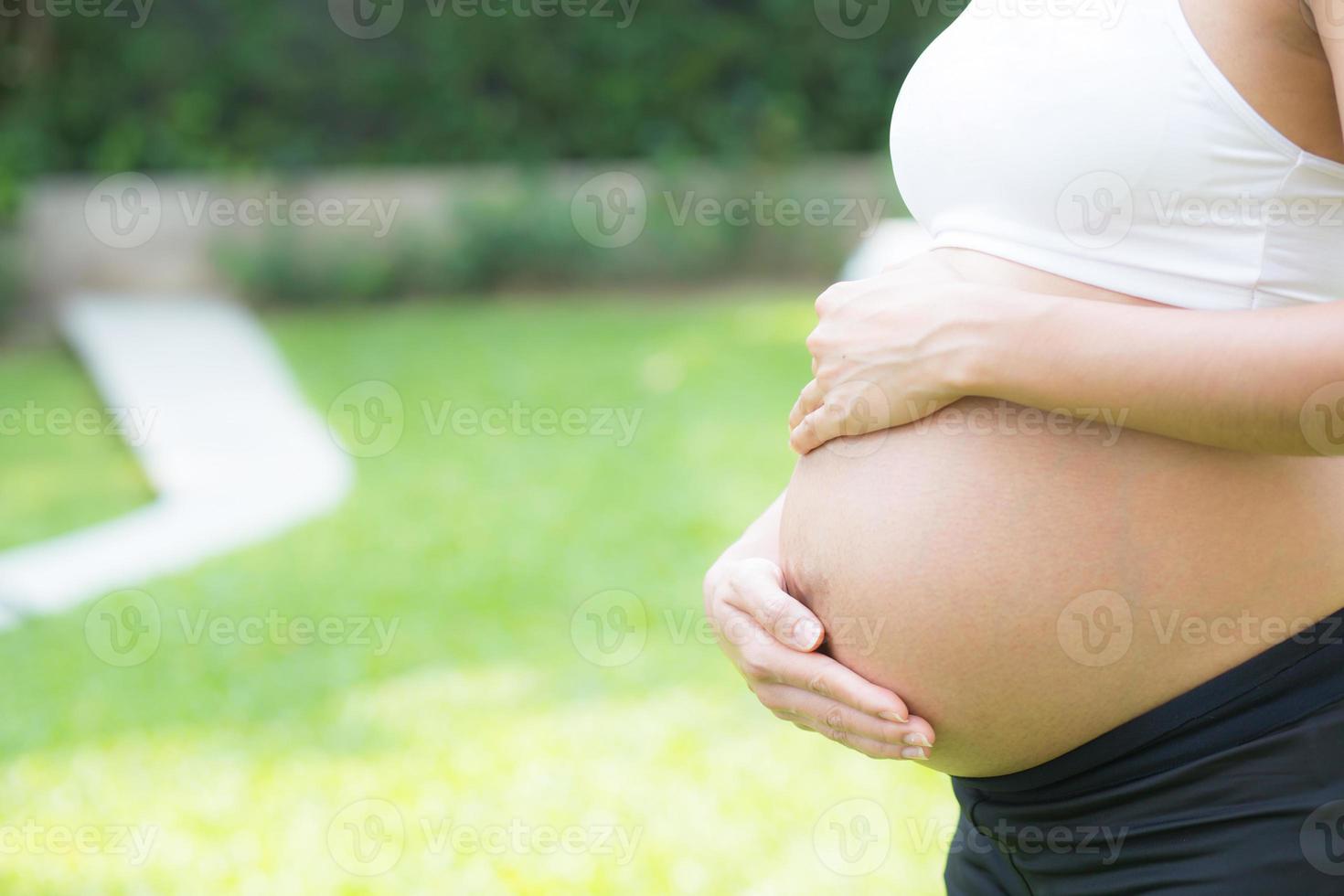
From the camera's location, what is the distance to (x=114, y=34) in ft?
31.5

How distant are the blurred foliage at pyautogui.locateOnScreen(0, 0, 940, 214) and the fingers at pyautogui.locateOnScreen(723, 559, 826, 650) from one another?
29.6ft

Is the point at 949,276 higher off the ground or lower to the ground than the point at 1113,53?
lower

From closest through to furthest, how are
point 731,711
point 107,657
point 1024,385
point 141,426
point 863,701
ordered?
point 1024,385, point 863,701, point 731,711, point 107,657, point 141,426

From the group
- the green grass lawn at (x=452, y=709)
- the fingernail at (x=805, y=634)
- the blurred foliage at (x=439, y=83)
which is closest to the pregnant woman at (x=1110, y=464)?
the fingernail at (x=805, y=634)

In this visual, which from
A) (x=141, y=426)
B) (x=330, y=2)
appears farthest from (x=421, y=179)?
(x=141, y=426)

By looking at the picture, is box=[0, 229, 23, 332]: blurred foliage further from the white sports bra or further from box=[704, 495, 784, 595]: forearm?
the white sports bra

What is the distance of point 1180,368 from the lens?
1.00m

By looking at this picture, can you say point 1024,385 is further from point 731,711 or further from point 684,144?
point 684,144

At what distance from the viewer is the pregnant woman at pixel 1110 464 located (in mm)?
1023

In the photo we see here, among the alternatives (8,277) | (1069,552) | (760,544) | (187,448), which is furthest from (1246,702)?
(8,277)

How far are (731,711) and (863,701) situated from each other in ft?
8.28

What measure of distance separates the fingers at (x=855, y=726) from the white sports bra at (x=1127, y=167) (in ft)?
1.49

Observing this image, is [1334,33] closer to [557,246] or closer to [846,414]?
[846,414]

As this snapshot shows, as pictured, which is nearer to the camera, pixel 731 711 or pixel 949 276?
pixel 949 276
